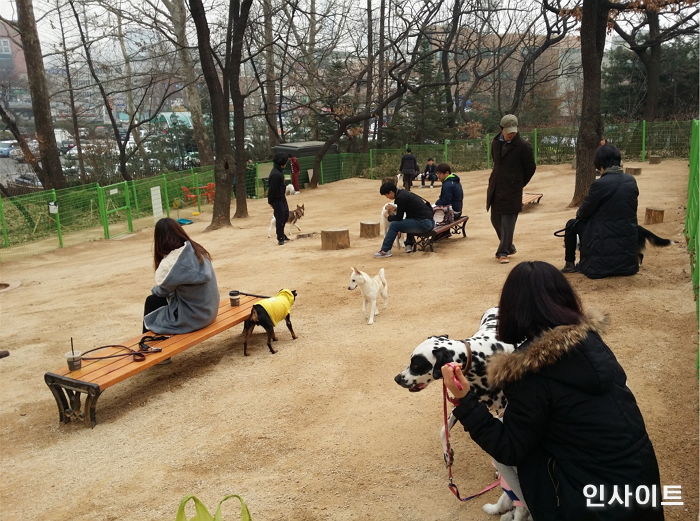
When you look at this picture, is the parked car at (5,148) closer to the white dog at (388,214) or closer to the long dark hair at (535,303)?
the white dog at (388,214)

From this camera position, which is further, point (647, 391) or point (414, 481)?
point (647, 391)

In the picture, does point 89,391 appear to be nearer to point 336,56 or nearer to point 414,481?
point 414,481

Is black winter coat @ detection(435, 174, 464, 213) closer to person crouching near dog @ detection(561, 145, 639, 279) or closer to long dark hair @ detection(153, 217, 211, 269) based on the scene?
person crouching near dog @ detection(561, 145, 639, 279)

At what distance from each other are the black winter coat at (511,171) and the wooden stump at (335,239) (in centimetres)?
344

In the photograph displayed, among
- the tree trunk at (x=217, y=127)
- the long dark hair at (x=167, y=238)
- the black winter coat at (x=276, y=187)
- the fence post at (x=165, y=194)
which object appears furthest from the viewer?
the fence post at (x=165, y=194)

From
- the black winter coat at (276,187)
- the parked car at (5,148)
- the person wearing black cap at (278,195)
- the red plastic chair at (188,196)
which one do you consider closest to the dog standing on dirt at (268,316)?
the person wearing black cap at (278,195)

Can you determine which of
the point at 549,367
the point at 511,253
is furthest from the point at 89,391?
the point at 511,253

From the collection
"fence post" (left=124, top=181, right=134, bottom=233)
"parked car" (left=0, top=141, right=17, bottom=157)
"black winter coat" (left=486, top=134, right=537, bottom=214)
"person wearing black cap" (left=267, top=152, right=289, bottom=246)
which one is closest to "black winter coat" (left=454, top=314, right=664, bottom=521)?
"black winter coat" (left=486, top=134, right=537, bottom=214)

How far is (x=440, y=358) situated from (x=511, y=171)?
17.7 ft

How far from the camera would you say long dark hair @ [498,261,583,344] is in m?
2.35

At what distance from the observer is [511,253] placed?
27.8 ft

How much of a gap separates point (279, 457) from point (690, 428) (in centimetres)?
264

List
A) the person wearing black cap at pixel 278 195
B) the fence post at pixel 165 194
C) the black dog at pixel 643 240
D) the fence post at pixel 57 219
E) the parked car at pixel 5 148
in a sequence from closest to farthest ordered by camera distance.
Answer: the black dog at pixel 643 240 → the person wearing black cap at pixel 278 195 → the fence post at pixel 57 219 → the fence post at pixel 165 194 → the parked car at pixel 5 148

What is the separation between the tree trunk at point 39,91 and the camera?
665 inches
